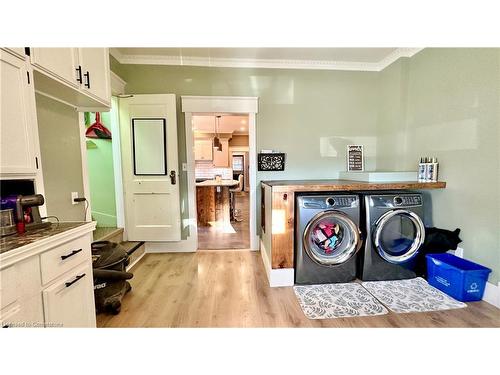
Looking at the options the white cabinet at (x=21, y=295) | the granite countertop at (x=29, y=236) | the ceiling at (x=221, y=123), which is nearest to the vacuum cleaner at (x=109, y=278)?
the granite countertop at (x=29, y=236)

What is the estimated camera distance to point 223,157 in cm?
884

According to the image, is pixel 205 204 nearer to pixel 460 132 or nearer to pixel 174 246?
pixel 174 246

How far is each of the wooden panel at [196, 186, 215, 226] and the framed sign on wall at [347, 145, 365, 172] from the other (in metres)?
2.64

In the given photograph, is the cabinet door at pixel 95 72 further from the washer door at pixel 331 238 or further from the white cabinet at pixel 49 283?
the washer door at pixel 331 238

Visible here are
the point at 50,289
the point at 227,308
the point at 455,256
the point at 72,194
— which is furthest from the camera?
the point at 455,256

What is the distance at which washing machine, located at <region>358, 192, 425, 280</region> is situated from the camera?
2.02 metres

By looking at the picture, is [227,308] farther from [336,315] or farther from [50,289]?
[50,289]

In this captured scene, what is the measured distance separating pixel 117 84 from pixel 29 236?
2.40m

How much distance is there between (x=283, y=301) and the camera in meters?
1.82

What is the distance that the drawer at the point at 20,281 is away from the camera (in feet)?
2.43

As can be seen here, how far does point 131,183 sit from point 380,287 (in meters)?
3.26

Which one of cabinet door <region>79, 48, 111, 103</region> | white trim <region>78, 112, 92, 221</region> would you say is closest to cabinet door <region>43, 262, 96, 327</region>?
white trim <region>78, 112, 92, 221</region>


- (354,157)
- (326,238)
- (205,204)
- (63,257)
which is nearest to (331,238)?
(326,238)
